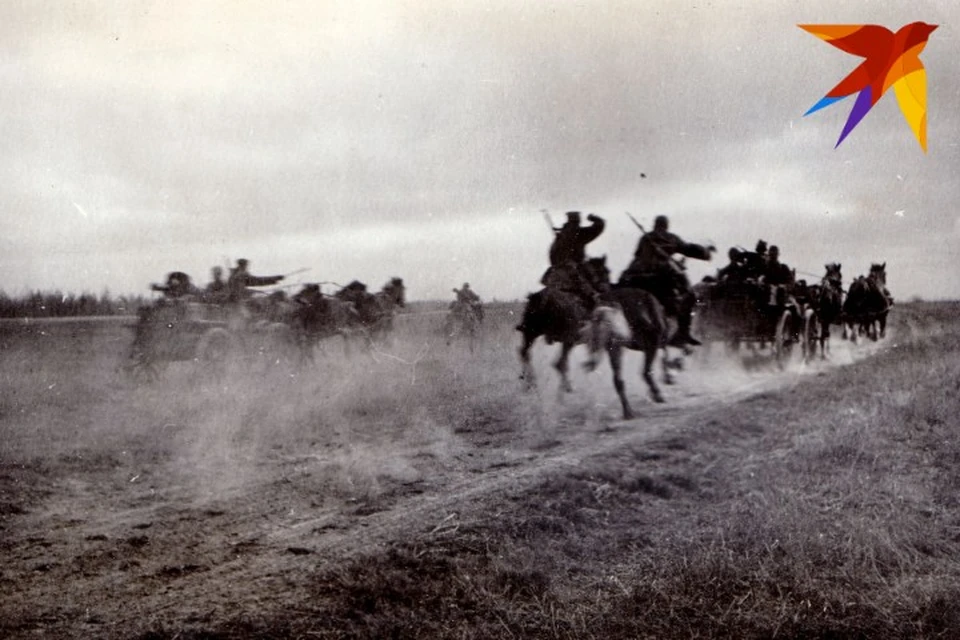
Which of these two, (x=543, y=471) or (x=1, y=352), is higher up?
(x=1, y=352)

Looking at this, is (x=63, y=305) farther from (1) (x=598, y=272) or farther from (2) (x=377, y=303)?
(1) (x=598, y=272)

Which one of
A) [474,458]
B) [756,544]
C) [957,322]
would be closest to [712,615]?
[756,544]

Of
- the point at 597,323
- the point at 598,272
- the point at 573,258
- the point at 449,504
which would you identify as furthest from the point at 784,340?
the point at 449,504

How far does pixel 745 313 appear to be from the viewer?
10578mm

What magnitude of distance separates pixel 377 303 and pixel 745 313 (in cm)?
594

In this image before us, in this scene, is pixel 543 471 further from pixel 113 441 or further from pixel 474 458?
pixel 113 441

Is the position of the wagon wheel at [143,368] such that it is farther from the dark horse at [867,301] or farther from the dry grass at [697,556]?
the dark horse at [867,301]

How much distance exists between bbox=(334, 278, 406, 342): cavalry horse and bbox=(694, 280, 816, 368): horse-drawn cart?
13.6 feet

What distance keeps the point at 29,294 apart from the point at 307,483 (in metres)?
3.09

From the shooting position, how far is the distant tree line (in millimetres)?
6121

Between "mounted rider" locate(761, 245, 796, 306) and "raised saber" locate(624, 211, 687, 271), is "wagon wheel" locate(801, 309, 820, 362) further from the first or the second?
"raised saber" locate(624, 211, 687, 271)

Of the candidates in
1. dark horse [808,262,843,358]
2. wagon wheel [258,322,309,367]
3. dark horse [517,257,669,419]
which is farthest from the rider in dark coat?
dark horse [808,262,843,358]

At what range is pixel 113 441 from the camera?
304 inches

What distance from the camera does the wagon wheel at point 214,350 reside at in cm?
795
